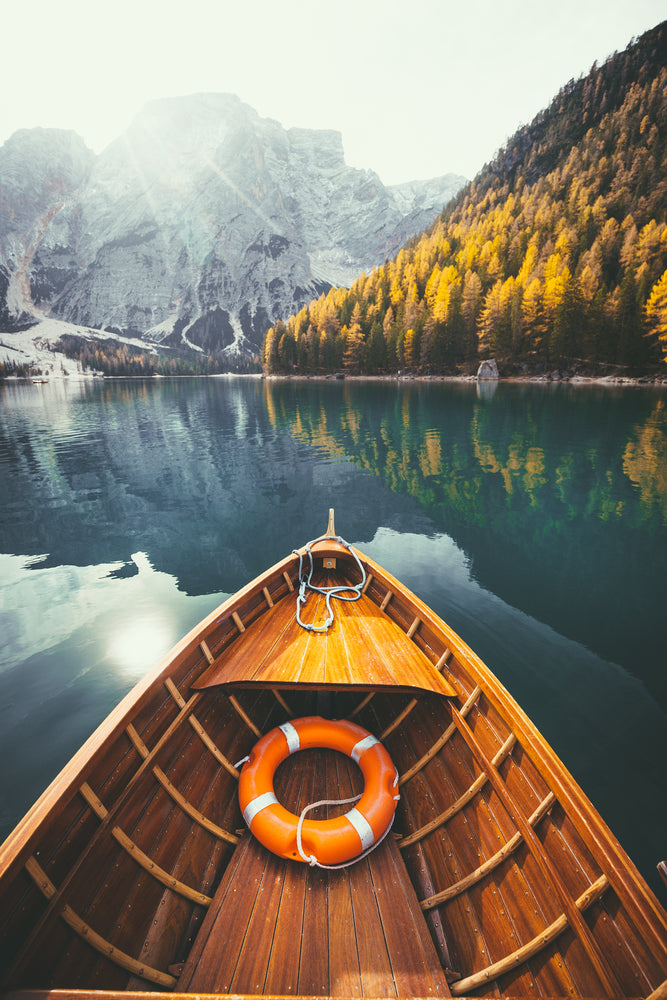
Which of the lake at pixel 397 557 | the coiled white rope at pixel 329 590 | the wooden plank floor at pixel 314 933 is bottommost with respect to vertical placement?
the lake at pixel 397 557

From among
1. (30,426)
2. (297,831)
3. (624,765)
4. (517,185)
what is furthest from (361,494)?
(517,185)

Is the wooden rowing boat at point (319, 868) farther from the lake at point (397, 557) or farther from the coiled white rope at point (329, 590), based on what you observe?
the lake at point (397, 557)

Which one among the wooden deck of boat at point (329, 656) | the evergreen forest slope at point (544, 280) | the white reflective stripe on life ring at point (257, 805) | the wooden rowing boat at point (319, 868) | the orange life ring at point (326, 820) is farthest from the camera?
the evergreen forest slope at point (544, 280)

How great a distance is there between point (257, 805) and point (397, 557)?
29.7ft

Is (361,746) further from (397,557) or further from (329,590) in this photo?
(397,557)

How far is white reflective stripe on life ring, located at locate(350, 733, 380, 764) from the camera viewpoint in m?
4.93

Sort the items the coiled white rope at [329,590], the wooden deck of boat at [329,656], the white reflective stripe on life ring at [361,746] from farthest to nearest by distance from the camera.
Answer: the coiled white rope at [329,590] < the white reflective stripe on life ring at [361,746] < the wooden deck of boat at [329,656]

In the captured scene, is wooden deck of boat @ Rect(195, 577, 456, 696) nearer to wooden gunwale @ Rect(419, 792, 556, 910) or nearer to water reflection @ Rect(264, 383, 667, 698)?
wooden gunwale @ Rect(419, 792, 556, 910)

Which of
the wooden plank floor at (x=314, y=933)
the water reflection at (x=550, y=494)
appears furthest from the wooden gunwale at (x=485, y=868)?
the water reflection at (x=550, y=494)

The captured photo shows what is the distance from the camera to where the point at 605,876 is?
2.73 meters

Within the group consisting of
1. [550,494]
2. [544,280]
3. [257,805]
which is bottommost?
[550,494]

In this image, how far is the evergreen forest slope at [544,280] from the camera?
63.7 m

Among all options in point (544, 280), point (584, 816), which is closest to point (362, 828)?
point (584, 816)

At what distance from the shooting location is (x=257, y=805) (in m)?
4.29
